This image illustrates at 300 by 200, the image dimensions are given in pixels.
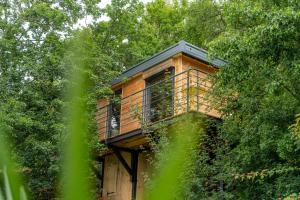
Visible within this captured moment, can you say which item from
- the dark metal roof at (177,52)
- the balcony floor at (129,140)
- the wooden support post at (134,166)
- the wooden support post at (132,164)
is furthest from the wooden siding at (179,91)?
the wooden support post at (134,166)

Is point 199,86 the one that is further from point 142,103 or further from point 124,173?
point 124,173

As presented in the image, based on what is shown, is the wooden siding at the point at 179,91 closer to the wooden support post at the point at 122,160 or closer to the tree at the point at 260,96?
the wooden support post at the point at 122,160

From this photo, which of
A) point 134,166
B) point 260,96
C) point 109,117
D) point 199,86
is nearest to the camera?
point 260,96

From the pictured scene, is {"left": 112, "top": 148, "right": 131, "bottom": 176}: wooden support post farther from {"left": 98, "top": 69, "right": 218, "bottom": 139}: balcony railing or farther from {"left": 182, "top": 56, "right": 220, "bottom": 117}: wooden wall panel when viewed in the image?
{"left": 182, "top": 56, "right": 220, "bottom": 117}: wooden wall panel

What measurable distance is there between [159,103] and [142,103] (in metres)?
0.57

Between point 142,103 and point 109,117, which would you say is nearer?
point 142,103

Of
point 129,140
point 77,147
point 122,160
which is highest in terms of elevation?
point 129,140

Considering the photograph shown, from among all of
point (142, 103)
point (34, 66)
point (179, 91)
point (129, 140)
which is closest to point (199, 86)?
point (179, 91)

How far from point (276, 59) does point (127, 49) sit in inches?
357

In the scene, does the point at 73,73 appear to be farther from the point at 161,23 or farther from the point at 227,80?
the point at 161,23

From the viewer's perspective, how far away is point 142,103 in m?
12.5

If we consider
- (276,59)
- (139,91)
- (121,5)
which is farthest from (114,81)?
(276,59)

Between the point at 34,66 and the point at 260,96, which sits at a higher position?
the point at 34,66

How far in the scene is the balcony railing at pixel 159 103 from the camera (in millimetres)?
10570
